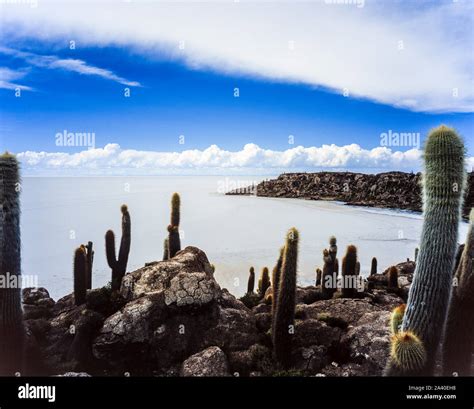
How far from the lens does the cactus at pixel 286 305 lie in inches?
183

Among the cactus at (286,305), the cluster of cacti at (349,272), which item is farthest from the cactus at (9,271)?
the cluster of cacti at (349,272)

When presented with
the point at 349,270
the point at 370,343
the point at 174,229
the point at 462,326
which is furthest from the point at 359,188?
the point at 174,229

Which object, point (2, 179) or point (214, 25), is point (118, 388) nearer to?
point (2, 179)

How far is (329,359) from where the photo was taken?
480 cm

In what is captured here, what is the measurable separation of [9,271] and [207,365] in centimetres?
304

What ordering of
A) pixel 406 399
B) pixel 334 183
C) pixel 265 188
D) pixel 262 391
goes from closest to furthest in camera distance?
pixel 406 399 < pixel 262 391 < pixel 334 183 < pixel 265 188

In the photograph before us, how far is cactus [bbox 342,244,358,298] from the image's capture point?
6.96 metres

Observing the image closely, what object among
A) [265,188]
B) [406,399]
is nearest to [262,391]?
[406,399]

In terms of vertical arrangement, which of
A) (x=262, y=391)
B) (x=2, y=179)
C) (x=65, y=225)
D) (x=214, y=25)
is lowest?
(x=262, y=391)

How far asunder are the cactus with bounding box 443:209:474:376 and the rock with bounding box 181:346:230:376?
2903 mm

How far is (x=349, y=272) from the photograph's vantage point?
7273mm

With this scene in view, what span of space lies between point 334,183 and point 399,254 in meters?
5.33

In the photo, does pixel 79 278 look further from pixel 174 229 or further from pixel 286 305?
pixel 286 305

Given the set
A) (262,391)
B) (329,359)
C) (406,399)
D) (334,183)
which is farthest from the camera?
(334,183)
